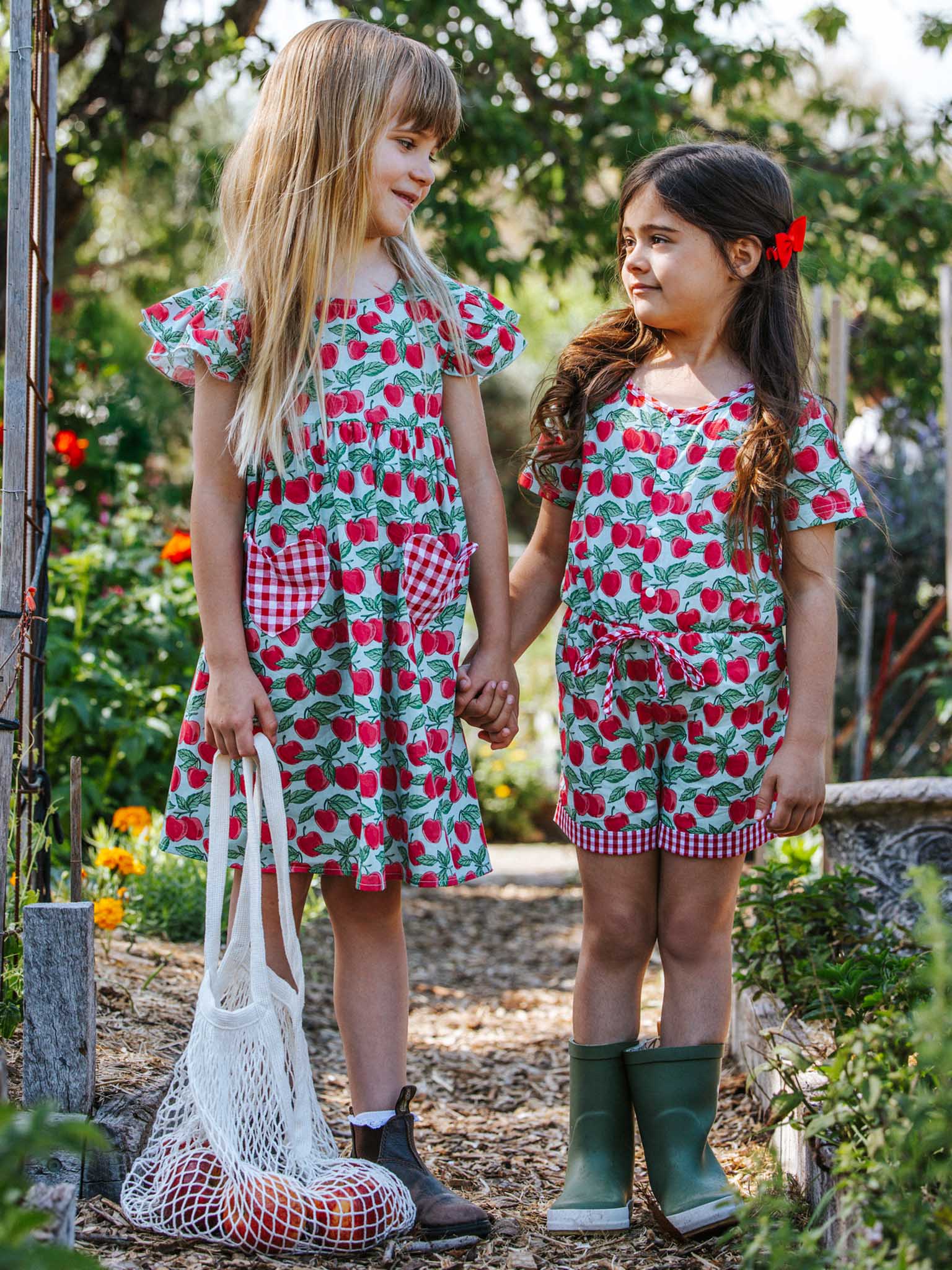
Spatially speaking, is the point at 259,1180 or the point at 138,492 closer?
the point at 259,1180

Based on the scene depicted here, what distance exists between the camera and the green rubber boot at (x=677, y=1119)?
6.20 ft

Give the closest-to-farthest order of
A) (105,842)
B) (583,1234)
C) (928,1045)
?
1. (928,1045)
2. (583,1234)
3. (105,842)

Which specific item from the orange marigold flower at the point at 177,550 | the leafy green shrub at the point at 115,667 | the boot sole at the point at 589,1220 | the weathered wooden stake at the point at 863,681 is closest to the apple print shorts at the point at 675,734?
the boot sole at the point at 589,1220

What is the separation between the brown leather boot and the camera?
186 centimetres

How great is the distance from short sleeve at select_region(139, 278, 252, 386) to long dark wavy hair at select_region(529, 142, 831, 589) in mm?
504

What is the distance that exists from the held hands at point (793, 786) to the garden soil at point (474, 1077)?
0.47m

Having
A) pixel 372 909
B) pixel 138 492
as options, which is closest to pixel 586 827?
Answer: pixel 372 909

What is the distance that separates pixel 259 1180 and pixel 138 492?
11.1 feet

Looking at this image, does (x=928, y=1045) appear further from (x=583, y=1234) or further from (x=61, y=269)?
(x=61, y=269)

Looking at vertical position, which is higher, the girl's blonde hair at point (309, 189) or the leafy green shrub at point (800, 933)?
the girl's blonde hair at point (309, 189)

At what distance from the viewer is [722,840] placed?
1942mm

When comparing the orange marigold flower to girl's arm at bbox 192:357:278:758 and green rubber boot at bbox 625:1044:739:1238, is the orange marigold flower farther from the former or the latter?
green rubber boot at bbox 625:1044:739:1238

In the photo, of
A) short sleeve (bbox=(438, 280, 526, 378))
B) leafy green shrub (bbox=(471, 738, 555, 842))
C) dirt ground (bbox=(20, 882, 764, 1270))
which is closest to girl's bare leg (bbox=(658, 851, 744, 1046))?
dirt ground (bbox=(20, 882, 764, 1270))

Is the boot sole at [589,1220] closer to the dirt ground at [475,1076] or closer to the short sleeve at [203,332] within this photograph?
the dirt ground at [475,1076]
